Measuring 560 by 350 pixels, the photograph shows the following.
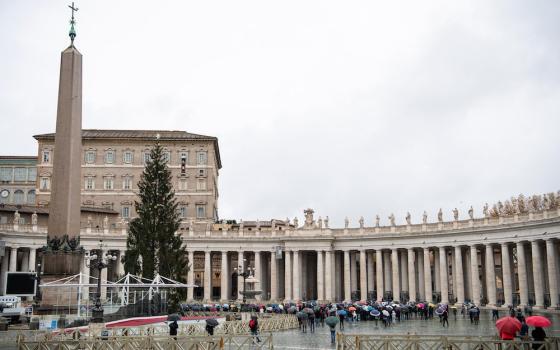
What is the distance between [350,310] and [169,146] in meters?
51.9

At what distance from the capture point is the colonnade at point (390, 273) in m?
63.3

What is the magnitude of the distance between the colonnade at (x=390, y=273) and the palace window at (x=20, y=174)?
31.9m

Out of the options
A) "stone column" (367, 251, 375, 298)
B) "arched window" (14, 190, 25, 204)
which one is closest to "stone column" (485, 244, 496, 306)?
"stone column" (367, 251, 375, 298)

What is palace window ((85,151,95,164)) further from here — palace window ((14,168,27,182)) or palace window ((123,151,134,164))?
palace window ((14,168,27,182))

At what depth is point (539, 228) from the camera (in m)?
57.0

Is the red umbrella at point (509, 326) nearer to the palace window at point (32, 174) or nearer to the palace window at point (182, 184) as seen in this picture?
the palace window at point (182, 184)

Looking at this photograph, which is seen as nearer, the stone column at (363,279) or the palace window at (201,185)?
the stone column at (363,279)

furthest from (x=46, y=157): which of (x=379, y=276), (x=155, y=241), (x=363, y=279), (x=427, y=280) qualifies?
(x=427, y=280)

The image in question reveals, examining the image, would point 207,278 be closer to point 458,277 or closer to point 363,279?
point 363,279

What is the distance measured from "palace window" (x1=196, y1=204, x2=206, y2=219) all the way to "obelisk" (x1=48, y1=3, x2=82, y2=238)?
173ft

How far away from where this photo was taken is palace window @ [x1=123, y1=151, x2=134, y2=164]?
87438 millimetres

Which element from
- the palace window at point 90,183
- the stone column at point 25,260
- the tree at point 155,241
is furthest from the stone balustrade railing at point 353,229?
the tree at point 155,241

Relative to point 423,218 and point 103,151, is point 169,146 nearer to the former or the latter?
point 103,151

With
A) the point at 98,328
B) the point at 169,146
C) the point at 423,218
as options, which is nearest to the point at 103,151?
the point at 169,146
